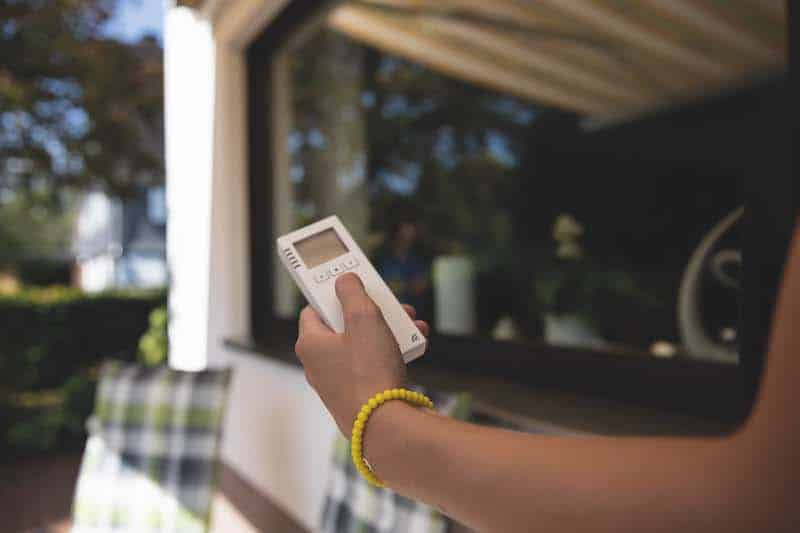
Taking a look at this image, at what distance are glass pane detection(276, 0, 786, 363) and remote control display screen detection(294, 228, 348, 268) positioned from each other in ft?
3.94

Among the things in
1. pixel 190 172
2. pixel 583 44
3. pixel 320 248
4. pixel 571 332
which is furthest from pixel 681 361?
pixel 190 172

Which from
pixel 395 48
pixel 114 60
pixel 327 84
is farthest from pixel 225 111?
pixel 114 60

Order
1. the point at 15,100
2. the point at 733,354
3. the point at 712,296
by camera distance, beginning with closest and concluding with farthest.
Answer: the point at 733,354
the point at 712,296
the point at 15,100

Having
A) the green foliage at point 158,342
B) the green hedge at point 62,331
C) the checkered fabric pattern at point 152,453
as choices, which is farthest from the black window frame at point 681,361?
the green hedge at point 62,331

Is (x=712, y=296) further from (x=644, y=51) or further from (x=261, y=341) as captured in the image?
(x=261, y=341)

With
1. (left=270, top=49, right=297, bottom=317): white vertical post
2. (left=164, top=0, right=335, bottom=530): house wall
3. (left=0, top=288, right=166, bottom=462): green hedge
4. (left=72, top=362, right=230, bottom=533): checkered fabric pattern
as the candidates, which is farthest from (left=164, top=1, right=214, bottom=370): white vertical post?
(left=0, top=288, right=166, bottom=462): green hedge

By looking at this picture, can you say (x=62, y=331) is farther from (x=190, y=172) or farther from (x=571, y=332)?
(x=571, y=332)

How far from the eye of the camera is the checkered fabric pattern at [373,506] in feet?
3.70

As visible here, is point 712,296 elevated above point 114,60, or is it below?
below

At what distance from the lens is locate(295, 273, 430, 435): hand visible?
331 mm

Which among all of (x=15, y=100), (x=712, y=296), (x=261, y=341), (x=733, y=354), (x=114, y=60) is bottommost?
(x=261, y=341)

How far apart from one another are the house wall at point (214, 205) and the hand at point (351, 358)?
207 centimetres

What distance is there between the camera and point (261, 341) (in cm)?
274

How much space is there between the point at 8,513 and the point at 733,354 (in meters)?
3.51
